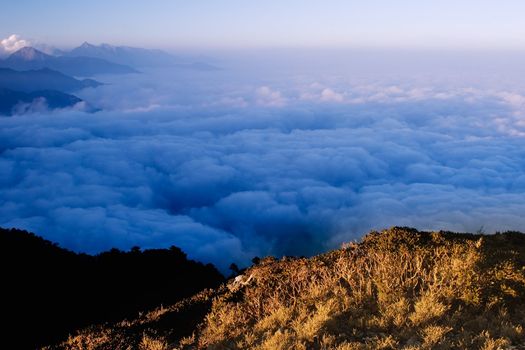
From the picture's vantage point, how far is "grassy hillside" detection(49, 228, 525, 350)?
7047 mm

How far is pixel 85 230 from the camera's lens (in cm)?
13562

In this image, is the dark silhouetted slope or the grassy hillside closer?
the grassy hillside

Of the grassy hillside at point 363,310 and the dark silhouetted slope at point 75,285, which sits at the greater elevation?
the grassy hillside at point 363,310

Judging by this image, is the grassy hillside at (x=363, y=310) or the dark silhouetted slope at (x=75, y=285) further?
the dark silhouetted slope at (x=75, y=285)

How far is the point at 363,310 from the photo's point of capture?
307 inches

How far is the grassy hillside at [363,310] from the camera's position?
23.1 feet

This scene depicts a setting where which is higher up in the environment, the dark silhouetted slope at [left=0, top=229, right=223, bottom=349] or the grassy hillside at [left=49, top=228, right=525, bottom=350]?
the grassy hillside at [left=49, top=228, right=525, bottom=350]

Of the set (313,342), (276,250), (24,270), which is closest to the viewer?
(313,342)

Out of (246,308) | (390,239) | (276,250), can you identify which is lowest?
(276,250)

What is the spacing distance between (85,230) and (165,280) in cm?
12023

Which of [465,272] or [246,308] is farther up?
[465,272]

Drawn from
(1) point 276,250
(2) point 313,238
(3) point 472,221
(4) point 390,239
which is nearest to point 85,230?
(1) point 276,250

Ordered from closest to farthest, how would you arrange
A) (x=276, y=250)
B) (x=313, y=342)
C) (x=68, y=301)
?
1. (x=313, y=342)
2. (x=68, y=301)
3. (x=276, y=250)

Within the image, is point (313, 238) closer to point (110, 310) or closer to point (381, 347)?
point (110, 310)
